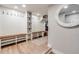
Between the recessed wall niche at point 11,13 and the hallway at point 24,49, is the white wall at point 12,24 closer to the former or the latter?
the recessed wall niche at point 11,13

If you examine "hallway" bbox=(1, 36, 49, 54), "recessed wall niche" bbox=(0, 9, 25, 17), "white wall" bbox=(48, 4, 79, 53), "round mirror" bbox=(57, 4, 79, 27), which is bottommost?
"hallway" bbox=(1, 36, 49, 54)

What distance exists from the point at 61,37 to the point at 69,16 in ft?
2.68

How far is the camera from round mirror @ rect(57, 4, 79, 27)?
8.02ft

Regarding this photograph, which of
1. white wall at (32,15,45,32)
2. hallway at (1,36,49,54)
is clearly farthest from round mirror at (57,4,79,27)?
white wall at (32,15,45,32)

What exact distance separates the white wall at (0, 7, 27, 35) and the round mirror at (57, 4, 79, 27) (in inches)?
114

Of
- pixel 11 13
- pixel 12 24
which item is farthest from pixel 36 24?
pixel 11 13

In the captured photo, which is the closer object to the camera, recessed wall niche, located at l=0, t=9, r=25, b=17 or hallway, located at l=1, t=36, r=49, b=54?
hallway, located at l=1, t=36, r=49, b=54

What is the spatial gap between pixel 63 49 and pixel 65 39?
1.23 ft

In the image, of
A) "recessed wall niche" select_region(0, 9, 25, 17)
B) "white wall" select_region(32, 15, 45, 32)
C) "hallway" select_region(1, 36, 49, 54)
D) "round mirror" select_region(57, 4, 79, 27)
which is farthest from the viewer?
"white wall" select_region(32, 15, 45, 32)

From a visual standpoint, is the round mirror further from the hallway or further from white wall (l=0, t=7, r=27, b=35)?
white wall (l=0, t=7, r=27, b=35)

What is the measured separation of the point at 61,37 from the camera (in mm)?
2990

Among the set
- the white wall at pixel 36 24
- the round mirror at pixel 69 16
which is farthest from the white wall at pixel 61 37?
the white wall at pixel 36 24

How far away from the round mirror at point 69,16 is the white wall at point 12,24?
2904 millimetres
